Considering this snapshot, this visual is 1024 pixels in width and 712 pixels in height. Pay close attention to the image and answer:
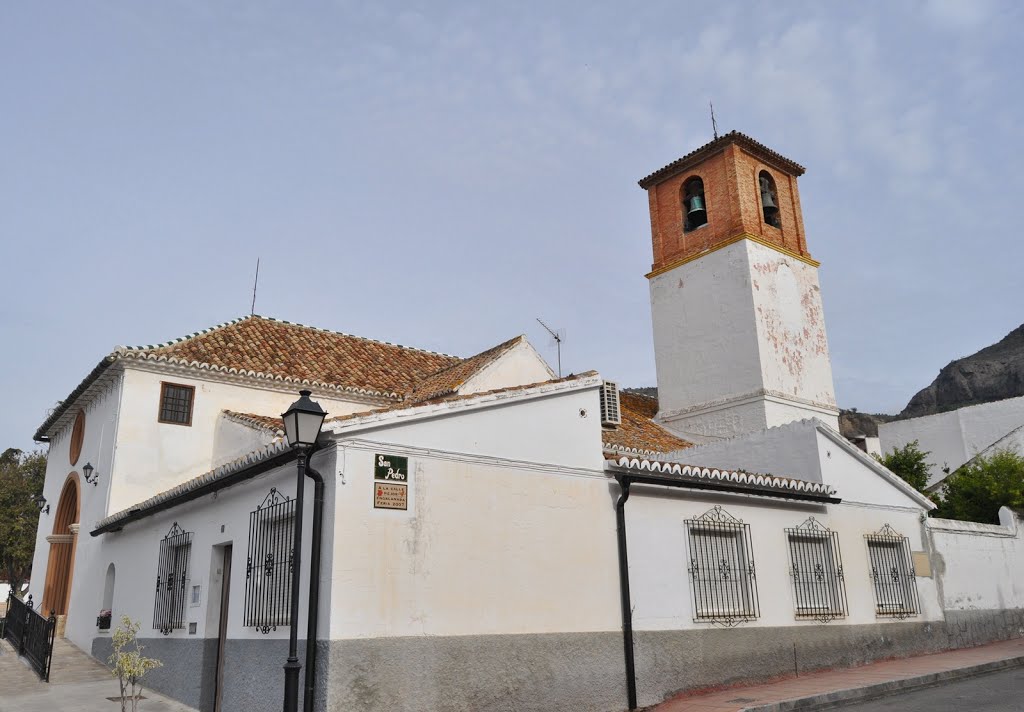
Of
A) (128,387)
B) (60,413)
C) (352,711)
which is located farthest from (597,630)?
(60,413)

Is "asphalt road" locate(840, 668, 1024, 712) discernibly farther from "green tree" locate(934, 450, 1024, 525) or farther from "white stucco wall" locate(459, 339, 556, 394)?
"white stucco wall" locate(459, 339, 556, 394)

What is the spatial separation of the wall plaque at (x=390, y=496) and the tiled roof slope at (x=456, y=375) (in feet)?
18.0

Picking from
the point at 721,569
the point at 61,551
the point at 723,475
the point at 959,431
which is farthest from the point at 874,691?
the point at 959,431

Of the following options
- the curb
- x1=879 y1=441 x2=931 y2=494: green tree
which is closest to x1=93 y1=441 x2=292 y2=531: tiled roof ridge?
the curb

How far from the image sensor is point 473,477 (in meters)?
8.38

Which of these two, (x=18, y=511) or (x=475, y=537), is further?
(x=18, y=511)

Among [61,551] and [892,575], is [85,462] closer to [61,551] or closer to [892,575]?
[61,551]

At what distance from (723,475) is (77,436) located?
13551 millimetres

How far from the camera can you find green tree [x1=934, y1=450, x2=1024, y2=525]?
1648 cm

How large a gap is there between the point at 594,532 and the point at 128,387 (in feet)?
30.5

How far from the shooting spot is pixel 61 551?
16.9 m

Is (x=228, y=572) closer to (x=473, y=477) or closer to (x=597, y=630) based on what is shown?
(x=473, y=477)

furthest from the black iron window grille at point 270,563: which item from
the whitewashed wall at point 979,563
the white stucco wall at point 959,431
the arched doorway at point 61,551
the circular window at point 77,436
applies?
the white stucco wall at point 959,431

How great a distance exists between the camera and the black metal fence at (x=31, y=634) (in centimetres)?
1163
